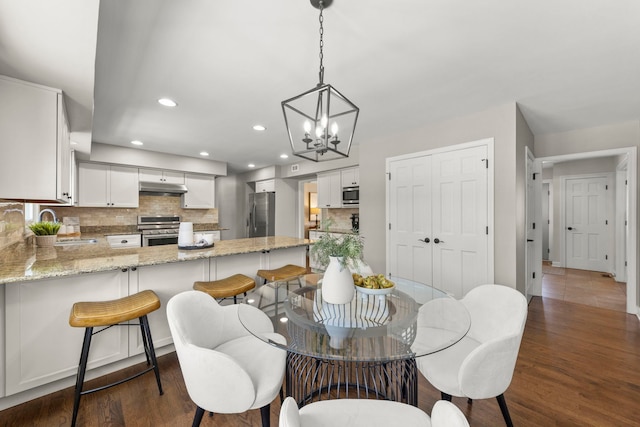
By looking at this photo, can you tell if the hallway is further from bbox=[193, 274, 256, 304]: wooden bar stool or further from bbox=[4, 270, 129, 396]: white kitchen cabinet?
bbox=[4, 270, 129, 396]: white kitchen cabinet

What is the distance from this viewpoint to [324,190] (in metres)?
5.54

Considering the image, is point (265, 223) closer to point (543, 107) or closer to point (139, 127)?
point (139, 127)

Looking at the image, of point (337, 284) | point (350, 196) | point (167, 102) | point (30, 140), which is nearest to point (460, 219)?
point (350, 196)

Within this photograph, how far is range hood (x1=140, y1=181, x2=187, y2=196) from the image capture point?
16.4ft

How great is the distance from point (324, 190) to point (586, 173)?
17.3 ft

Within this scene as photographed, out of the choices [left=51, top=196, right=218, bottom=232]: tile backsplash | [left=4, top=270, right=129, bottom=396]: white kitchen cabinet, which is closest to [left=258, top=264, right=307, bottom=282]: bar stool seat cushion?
[left=4, top=270, right=129, bottom=396]: white kitchen cabinet

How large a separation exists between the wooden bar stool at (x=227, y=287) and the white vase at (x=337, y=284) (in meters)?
0.97

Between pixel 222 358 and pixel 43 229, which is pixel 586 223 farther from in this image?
pixel 43 229

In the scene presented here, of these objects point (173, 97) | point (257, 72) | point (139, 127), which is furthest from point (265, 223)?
point (257, 72)

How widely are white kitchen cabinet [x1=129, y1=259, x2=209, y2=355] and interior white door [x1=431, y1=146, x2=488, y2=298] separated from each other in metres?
2.79

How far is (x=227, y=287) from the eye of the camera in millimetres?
2219

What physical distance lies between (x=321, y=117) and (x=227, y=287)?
1571mm

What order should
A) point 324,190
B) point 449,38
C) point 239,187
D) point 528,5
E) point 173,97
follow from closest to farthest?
point 528,5 → point 449,38 → point 173,97 → point 324,190 → point 239,187

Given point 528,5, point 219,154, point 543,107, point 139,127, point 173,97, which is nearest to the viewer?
point 528,5
